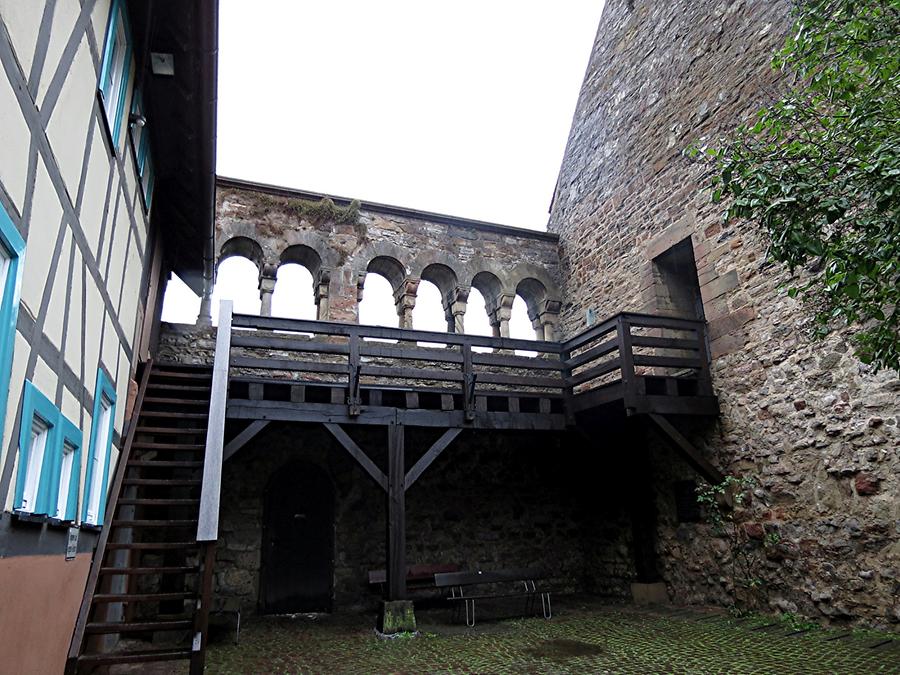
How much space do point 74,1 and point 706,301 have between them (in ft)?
22.0

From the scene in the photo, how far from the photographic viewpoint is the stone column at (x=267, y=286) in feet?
28.8

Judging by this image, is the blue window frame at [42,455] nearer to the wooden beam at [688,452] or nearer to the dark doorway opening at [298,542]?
the dark doorway opening at [298,542]

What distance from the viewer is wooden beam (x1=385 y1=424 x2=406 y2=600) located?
247 inches

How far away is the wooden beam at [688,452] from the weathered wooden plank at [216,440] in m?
4.36

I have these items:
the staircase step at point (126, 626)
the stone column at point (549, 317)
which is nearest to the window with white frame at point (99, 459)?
the staircase step at point (126, 626)

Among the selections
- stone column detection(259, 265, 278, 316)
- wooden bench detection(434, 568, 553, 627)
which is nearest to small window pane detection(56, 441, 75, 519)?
wooden bench detection(434, 568, 553, 627)

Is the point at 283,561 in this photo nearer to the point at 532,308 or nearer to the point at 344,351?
the point at 344,351

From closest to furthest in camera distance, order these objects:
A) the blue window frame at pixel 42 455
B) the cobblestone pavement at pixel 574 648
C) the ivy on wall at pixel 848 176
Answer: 1. the blue window frame at pixel 42 455
2. the ivy on wall at pixel 848 176
3. the cobblestone pavement at pixel 574 648

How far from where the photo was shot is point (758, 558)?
632cm

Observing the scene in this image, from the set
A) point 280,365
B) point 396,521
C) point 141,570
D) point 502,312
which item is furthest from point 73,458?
point 502,312

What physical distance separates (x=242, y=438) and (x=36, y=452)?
3.29 metres

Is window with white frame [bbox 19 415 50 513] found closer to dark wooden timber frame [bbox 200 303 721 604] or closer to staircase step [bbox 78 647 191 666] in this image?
staircase step [bbox 78 647 191 666]

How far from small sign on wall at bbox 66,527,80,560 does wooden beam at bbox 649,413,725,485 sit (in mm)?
5310

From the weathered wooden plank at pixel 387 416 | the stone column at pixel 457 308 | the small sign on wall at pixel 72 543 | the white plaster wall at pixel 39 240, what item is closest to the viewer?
the white plaster wall at pixel 39 240
